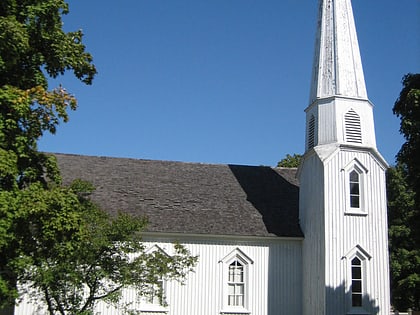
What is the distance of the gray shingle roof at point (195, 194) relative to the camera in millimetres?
25875

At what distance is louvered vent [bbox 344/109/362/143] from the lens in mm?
25609

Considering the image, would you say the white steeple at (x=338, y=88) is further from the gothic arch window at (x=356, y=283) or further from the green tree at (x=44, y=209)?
the green tree at (x=44, y=209)

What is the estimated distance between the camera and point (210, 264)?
83.5 ft

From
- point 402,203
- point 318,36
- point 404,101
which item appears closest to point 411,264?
point 402,203

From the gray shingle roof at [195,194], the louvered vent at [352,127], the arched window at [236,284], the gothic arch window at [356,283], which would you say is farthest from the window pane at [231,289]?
the louvered vent at [352,127]

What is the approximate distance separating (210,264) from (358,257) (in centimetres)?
664

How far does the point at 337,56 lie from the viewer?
26953 mm

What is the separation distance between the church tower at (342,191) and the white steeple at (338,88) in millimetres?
47

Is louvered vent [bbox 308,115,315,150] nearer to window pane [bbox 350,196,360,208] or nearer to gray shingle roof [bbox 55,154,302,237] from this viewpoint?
window pane [bbox 350,196,360,208]

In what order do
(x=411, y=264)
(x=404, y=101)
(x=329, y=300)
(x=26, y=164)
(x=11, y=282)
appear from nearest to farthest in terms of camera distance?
(x=11, y=282) < (x=26, y=164) < (x=404, y=101) < (x=329, y=300) < (x=411, y=264)

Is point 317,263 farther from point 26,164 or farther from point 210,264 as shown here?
point 26,164

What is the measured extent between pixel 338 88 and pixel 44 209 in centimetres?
1609

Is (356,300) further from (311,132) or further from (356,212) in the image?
(311,132)

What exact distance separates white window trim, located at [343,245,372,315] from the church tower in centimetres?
4
